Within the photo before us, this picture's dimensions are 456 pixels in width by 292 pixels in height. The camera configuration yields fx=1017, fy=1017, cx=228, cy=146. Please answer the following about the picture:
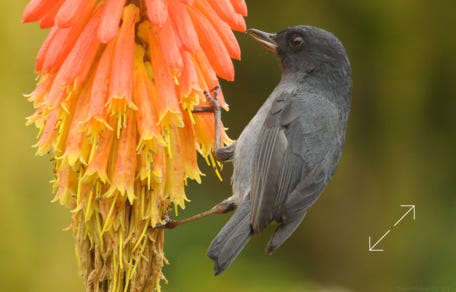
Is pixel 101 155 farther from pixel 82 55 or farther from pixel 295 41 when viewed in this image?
pixel 295 41

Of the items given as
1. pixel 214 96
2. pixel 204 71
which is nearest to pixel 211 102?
pixel 214 96

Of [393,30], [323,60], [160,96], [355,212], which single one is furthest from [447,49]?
[160,96]

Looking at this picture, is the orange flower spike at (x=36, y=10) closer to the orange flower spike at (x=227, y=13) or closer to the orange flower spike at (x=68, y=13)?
the orange flower spike at (x=68, y=13)

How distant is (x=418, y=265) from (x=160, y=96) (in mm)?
5315

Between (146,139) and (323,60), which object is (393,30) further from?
(146,139)

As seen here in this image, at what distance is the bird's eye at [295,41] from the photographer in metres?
6.79

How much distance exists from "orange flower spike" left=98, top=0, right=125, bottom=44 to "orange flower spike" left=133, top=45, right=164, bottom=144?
293mm

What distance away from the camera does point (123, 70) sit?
186 inches

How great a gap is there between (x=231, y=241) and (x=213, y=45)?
3.82 ft

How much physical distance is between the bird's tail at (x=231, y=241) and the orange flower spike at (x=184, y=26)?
49.1 inches

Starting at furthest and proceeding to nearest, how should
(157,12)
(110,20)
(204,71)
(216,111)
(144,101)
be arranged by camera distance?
(216,111) < (204,71) < (144,101) < (110,20) < (157,12)

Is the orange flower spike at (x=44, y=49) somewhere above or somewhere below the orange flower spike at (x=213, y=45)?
above

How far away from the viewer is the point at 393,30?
418 inches

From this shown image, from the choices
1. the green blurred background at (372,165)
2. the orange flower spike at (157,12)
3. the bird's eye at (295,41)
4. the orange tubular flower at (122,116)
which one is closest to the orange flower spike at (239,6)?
the orange tubular flower at (122,116)
